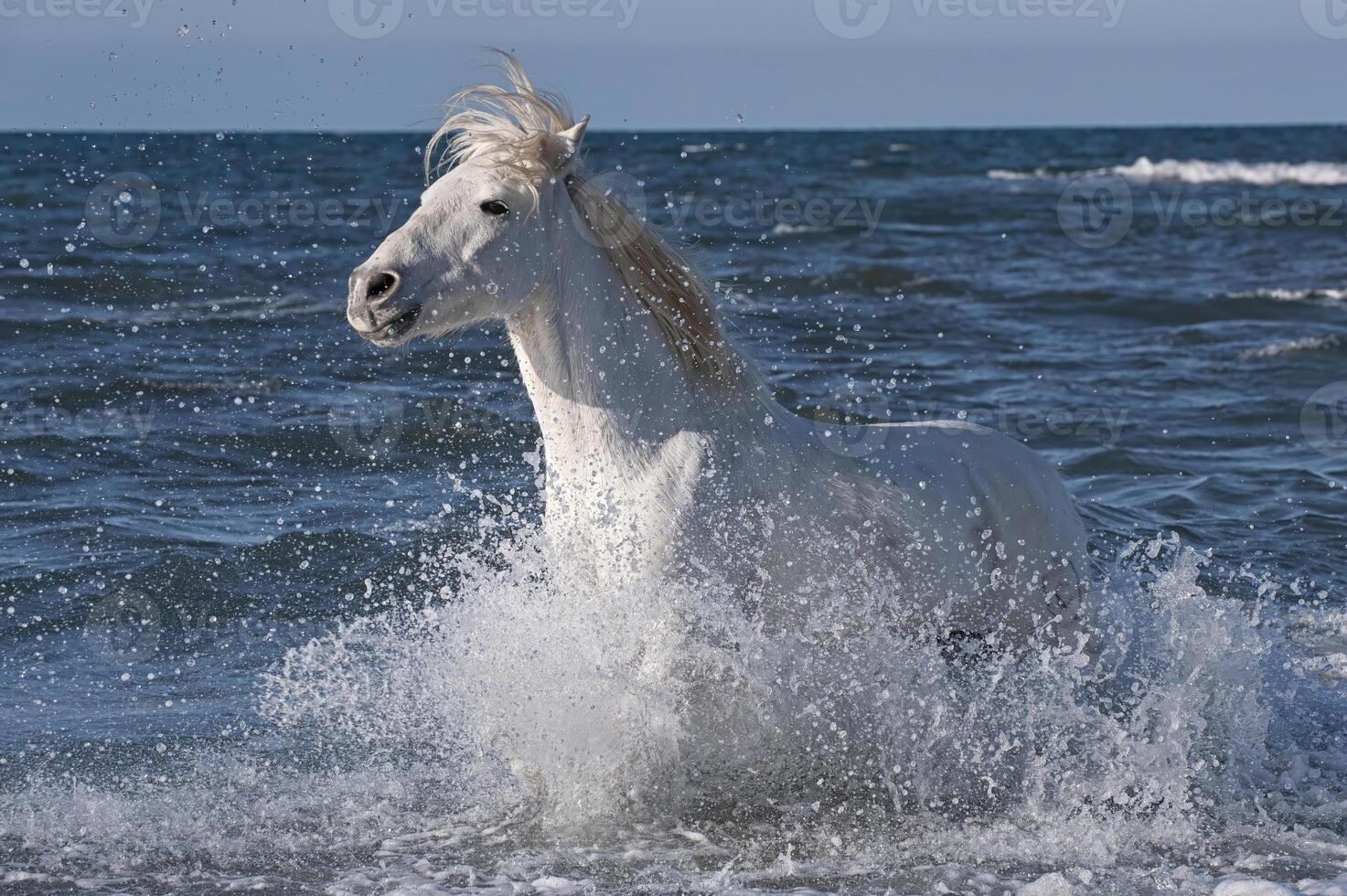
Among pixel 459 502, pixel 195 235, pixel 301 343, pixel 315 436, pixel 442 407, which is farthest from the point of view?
pixel 195 235

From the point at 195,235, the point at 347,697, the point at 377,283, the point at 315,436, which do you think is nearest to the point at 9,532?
the point at 315,436

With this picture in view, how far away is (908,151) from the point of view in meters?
58.8

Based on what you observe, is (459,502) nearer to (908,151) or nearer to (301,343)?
(301,343)

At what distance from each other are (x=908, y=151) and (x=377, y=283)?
5714cm
